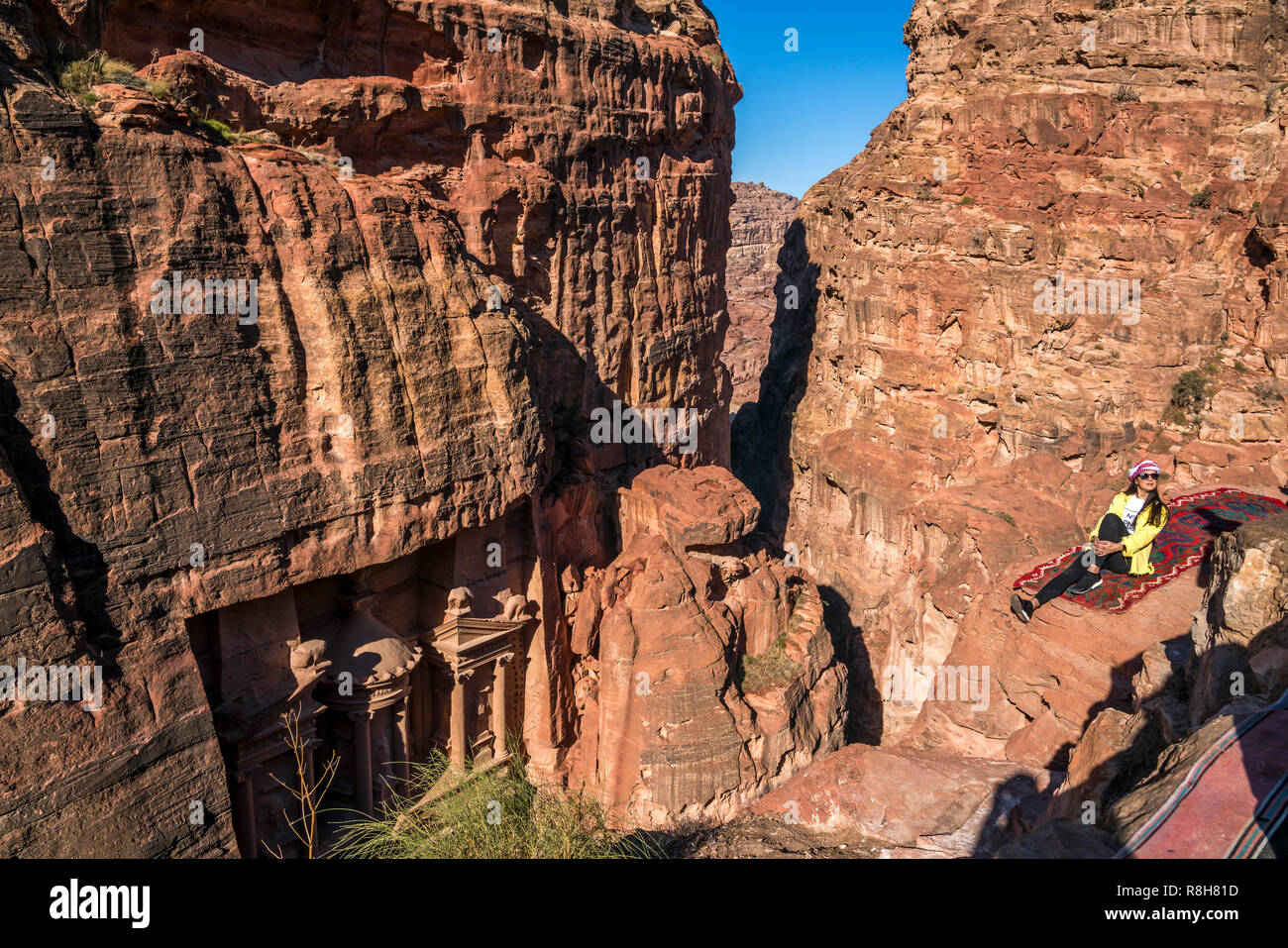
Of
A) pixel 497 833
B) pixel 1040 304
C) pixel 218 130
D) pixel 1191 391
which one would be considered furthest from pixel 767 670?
pixel 1191 391

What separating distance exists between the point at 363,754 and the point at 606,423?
39.9 feet

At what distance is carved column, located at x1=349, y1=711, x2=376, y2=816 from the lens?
1559 centimetres

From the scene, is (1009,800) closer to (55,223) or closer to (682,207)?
(55,223)

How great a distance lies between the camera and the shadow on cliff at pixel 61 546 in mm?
10703

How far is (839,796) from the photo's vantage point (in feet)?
48.8

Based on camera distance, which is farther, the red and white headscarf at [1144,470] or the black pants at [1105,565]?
the black pants at [1105,565]

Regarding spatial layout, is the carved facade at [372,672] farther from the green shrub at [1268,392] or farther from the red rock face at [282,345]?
the green shrub at [1268,392]

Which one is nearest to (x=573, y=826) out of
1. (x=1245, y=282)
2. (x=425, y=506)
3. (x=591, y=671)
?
(x=425, y=506)

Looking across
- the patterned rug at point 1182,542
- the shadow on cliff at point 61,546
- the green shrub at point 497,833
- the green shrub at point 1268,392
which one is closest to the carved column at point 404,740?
the green shrub at point 497,833

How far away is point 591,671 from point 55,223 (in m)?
13.8

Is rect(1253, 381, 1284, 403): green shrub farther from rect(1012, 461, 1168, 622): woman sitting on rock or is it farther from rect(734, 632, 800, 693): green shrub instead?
rect(734, 632, 800, 693): green shrub

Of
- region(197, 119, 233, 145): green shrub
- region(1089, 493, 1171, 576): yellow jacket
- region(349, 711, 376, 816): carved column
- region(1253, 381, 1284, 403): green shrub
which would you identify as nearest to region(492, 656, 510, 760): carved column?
region(349, 711, 376, 816): carved column

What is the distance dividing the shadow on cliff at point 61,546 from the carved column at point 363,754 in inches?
198

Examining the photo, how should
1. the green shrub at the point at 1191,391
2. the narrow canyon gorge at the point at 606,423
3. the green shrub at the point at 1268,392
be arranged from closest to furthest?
the narrow canyon gorge at the point at 606,423 → the green shrub at the point at 1268,392 → the green shrub at the point at 1191,391
